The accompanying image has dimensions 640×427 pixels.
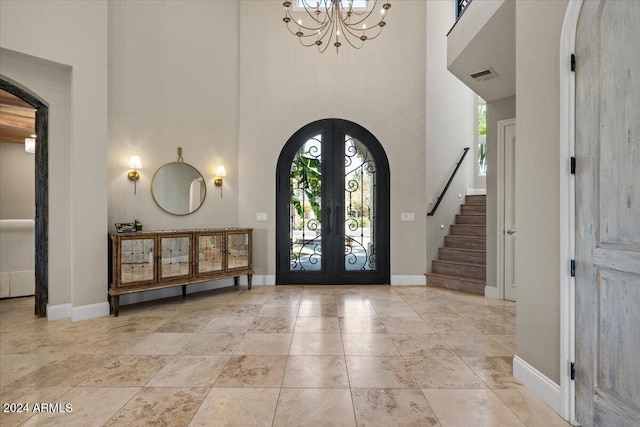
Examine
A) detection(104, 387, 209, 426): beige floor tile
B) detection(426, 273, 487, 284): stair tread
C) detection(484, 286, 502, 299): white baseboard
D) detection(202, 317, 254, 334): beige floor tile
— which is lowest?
detection(202, 317, 254, 334): beige floor tile

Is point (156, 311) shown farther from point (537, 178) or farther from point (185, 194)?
point (537, 178)

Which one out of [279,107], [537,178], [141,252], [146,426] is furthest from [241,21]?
[146,426]

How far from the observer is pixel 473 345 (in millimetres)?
3045

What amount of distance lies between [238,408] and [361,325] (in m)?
1.81

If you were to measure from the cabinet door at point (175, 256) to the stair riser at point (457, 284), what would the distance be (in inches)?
150

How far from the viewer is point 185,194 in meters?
4.96

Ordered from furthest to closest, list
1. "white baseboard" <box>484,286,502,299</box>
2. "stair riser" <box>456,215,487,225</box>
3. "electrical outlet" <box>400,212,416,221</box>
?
"stair riser" <box>456,215,487,225</box>
"electrical outlet" <box>400,212,416,221</box>
"white baseboard" <box>484,286,502,299</box>

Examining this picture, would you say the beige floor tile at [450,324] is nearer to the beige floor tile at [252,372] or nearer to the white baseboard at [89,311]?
the beige floor tile at [252,372]

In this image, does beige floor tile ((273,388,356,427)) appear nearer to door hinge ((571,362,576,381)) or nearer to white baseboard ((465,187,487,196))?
door hinge ((571,362,576,381))

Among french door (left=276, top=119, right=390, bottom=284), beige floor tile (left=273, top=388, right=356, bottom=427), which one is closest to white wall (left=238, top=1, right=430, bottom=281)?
french door (left=276, top=119, right=390, bottom=284)

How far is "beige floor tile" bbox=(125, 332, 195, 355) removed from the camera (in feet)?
9.53

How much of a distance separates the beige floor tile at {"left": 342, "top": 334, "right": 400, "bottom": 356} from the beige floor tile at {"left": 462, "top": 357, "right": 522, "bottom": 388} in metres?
0.61

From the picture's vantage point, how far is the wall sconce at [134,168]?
173 inches

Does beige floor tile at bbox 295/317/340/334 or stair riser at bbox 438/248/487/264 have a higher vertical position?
stair riser at bbox 438/248/487/264
